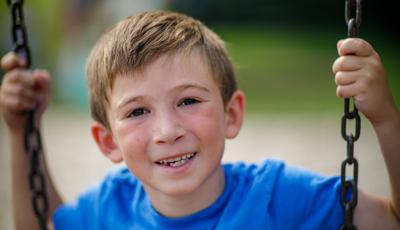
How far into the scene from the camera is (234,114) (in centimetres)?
278

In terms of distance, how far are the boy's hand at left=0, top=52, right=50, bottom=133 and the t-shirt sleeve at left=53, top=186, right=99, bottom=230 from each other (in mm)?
421

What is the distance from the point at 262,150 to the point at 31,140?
15.9 feet

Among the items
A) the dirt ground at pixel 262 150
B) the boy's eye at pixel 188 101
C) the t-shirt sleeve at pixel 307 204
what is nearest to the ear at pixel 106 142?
the boy's eye at pixel 188 101

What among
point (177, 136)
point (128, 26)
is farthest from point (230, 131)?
point (128, 26)

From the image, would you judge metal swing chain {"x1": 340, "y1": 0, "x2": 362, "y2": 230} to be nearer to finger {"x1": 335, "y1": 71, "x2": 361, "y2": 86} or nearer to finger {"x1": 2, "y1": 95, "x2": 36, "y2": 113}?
finger {"x1": 335, "y1": 71, "x2": 361, "y2": 86}

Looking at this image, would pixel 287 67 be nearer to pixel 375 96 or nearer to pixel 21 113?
pixel 21 113

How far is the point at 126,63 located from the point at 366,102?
36.3 inches

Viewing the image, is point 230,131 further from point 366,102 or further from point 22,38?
point 22,38

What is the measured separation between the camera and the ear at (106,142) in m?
2.76

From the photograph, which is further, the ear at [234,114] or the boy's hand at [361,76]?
the ear at [234,114]

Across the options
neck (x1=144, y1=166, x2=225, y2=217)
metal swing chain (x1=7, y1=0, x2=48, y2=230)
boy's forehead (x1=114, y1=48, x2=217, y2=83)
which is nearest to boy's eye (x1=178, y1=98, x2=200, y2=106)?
boy's forehead (x1=114, y1=48, x2=217, y2=83)

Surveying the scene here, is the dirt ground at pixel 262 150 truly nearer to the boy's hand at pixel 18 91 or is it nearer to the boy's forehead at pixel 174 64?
the boy's hand at pixel 18 91

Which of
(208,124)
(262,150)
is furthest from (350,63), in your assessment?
(262,150)

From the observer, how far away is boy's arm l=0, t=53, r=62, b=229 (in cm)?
294
